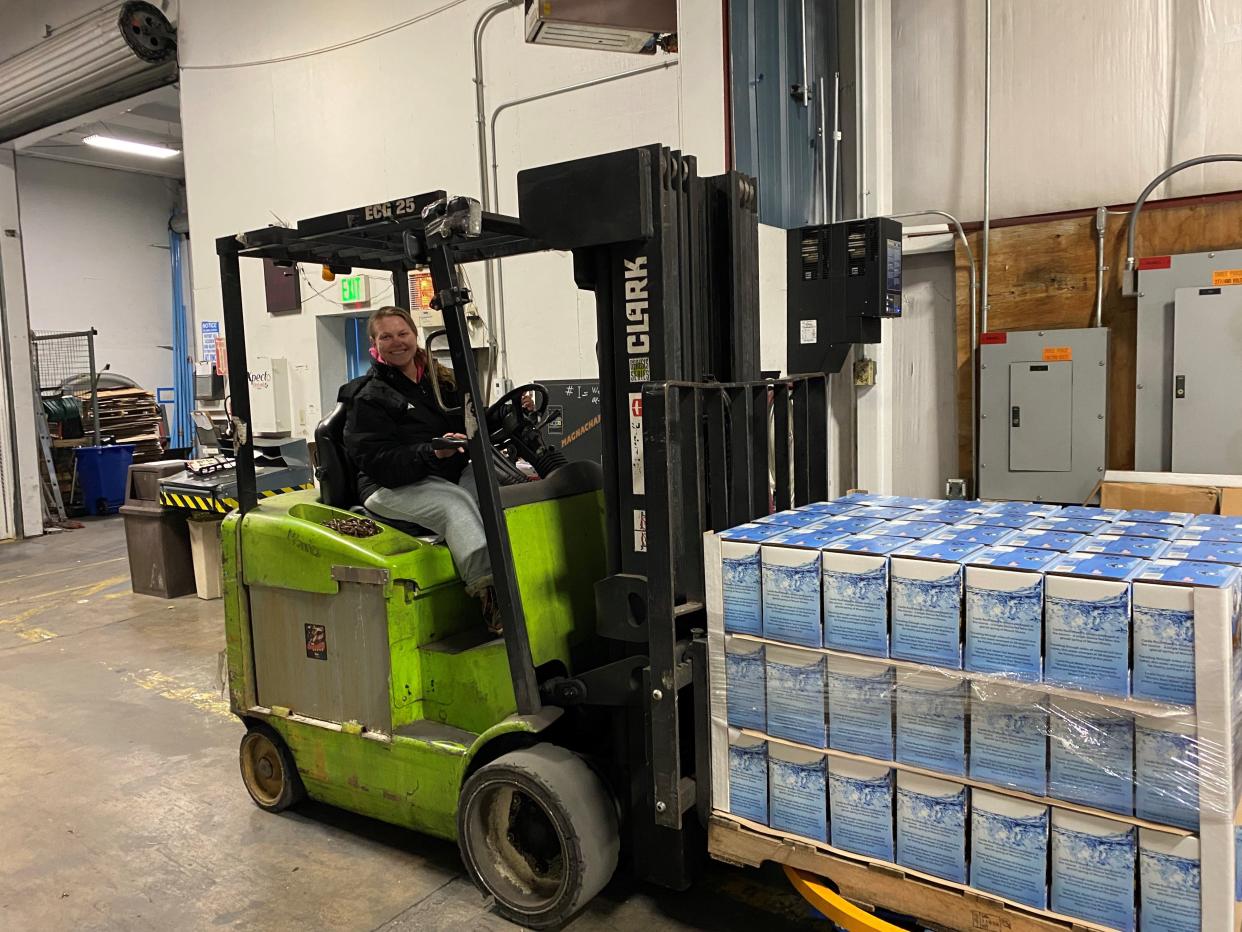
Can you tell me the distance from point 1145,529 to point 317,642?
9.86ft

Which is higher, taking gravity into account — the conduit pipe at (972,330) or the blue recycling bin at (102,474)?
the conduit pipe at (972,330)

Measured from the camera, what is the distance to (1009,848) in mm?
2322

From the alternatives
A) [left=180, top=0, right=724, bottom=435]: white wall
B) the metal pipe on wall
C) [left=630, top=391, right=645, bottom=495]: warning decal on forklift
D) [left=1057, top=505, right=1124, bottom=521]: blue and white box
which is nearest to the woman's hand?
[left=630, top=391, right=645, bottom=495]: warning decal on forklift

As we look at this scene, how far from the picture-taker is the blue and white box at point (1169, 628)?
2043 millimetres

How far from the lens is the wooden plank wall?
534cm

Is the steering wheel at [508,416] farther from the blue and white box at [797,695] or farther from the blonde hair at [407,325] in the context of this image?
the blue and white box at [797,695]

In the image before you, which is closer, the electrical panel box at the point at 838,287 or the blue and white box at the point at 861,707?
the blue and white box at the point at 861,707

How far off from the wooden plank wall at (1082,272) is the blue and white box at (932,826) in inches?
160

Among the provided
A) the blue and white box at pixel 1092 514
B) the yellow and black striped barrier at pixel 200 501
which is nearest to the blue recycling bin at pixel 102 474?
the yellow and black striped barrier at pixel 200 501

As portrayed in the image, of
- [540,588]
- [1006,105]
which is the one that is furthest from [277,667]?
[1006,105]

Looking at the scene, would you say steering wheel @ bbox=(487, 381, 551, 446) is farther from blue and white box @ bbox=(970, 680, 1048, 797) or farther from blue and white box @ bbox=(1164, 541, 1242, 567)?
blue and white box @ bbox=(1164, 541, 1242, 567)

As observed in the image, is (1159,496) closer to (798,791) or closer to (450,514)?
(798,791)

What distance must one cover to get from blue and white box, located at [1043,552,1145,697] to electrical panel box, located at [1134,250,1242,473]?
3.76 metres

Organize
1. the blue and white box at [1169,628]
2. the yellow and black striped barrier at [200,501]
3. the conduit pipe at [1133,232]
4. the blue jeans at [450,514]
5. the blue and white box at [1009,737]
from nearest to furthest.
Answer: the blue and white box at [1169,628] < the blue and white box at [1009,737] < the blue jeans at [450,514] < the conduit pipe at [1133,232] < the yellow and black striped barrier at [200,501]
